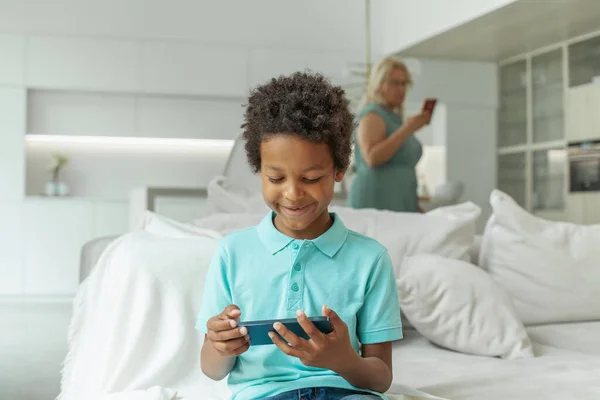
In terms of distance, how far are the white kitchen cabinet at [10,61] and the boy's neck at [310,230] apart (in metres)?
5.40

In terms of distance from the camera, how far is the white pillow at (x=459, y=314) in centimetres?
189

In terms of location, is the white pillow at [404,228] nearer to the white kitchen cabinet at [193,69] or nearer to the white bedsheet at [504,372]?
the white bedsheet at [504,372]

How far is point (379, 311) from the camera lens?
118 cm

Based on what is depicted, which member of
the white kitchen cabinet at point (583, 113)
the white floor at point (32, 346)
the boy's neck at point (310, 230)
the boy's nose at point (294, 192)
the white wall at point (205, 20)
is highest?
the white wall at point (205, 20)

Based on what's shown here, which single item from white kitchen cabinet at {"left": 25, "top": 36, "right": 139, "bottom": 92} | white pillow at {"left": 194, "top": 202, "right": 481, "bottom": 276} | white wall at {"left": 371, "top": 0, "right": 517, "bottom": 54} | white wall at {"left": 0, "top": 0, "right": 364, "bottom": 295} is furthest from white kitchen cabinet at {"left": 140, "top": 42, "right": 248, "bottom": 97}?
white pillow at {"left": 194, "top": 202, "right": 481, "bottom": 276}

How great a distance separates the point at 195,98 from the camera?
6617mm

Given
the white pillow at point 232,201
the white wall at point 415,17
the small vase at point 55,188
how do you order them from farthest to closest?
the small vase at point 55,188 → the white wall at point 415,17 → the white pillow at point 232,201

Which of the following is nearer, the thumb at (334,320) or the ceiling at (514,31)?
the thumb at (334,320)

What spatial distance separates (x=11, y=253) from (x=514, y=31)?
4434mm

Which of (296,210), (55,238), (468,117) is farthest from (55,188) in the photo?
(296,210)

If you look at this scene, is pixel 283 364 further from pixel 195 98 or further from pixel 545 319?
pixel 195 98

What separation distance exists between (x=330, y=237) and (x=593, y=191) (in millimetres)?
5450

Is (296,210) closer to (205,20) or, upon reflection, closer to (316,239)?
(316,239)

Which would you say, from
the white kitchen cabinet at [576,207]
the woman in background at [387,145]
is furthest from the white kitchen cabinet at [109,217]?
the white kitchen cabinet at [576,207]
